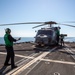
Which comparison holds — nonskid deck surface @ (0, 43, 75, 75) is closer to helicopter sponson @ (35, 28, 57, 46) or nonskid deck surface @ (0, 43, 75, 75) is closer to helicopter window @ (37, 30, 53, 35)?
helicopter sponson @ (35, 28, 57, 46)

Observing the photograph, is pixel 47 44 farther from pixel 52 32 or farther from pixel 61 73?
pixel 61 73

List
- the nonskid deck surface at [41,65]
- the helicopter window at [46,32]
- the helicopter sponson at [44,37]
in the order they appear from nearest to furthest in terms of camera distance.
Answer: the nonskid deck surface at [41,65] < the helicopter sponson at [44,37] < the helicopter window at [46,32]

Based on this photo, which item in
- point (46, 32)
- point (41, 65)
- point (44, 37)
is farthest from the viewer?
point (46, 32)

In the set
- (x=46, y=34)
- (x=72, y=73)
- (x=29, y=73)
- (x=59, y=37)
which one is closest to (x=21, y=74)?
(x=29, y=73)

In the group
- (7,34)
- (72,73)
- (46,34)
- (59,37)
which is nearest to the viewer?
(72,73)

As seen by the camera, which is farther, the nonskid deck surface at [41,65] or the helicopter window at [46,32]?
the helicopter window at [46,32]

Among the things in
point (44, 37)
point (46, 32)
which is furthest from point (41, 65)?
point (46, 32)

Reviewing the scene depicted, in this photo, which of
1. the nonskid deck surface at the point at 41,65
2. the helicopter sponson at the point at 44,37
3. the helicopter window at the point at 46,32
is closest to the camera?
the nonskid deck surface at the point at 41,65

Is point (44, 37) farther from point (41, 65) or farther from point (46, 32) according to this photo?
point (41, 65)

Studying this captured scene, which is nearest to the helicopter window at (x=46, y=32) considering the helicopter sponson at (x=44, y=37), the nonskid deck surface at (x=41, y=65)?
the helicopter sponson at (x=44, y=37)

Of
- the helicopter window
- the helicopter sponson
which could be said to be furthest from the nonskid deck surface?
the helicopter window

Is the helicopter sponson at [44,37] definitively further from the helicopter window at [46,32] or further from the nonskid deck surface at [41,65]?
the nonskid deck surface at [41,65]

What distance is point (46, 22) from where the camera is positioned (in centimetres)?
2909

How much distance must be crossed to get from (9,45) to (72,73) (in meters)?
3.80
